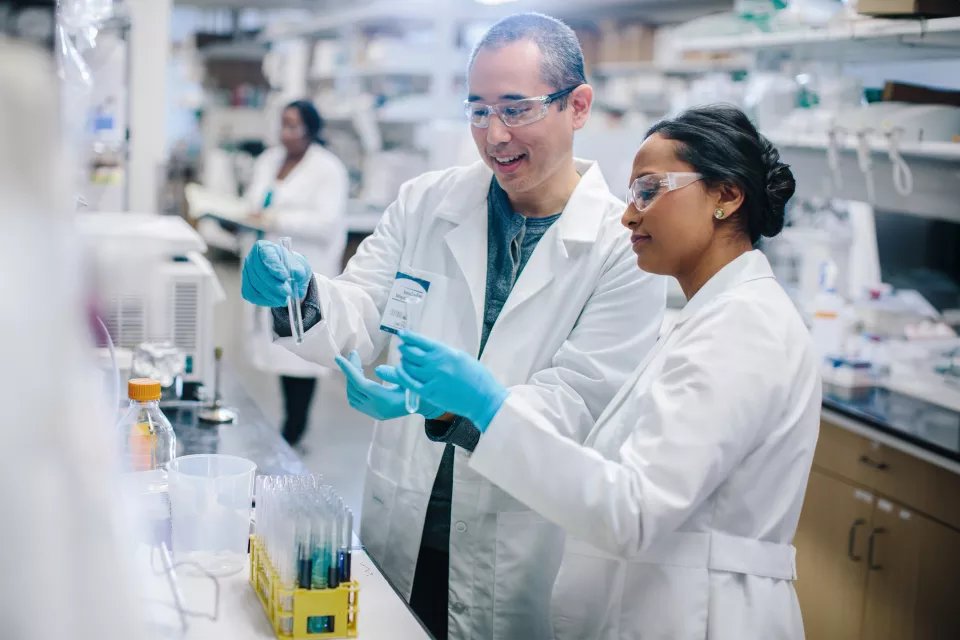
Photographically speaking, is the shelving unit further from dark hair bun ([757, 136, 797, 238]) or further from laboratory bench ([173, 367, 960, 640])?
dark hair bun ([757, 136, 797, 238])

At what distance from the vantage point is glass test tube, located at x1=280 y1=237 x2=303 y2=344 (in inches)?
70.7

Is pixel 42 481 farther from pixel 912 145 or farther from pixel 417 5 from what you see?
pixel 417 5

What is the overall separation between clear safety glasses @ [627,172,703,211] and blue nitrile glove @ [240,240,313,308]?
692 millimetres

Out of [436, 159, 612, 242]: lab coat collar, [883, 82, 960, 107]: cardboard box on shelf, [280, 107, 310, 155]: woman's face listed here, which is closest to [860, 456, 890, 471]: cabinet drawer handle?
[883, 82, 960, 107]: cardboard box on shelf

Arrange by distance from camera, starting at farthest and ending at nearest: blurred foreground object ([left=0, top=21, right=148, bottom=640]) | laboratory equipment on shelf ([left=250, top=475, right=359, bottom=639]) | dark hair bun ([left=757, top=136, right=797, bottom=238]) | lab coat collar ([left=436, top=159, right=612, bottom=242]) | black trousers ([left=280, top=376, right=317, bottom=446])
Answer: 1. black trousers ([left=280, top=376, right=317, bottom=446])
2. lab coat collar ([left=436, top=159, right=612, bottom=242])
3. dark hair bun ([left=757, top=136, right=797, bottom=238])
4. laboratory equipment on shelf ([left=250, top=475, right=359, bottom=639])
5. blurred foreground object ([left=0, top=21, right=148, bottom=640])

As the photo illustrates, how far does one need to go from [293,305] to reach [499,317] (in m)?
0.42

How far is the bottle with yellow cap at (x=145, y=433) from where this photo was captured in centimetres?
166

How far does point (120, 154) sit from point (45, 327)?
369cm

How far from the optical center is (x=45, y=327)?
0.70 meters

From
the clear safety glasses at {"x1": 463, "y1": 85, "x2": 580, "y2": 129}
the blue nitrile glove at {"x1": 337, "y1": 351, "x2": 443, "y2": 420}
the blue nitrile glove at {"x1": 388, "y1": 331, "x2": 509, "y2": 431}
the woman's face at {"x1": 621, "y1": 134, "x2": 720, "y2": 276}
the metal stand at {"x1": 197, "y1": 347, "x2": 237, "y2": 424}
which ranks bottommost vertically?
the metal stand at {"x1": 197, "y1": 347, "x2": 237, "y2": 424}

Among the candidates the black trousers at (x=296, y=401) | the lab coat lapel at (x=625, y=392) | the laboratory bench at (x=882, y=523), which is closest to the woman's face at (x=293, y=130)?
the black trousers at (x=296, y=401)

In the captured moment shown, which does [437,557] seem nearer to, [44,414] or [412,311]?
[412,311]

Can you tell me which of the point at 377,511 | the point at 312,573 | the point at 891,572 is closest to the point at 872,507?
the point at 891,572

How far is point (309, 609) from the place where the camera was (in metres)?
1.26
